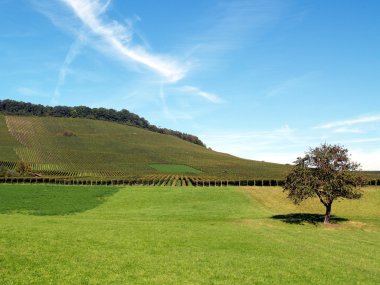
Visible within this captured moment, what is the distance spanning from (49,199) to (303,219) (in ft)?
142

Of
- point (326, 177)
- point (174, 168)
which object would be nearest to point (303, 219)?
point (326, 177)

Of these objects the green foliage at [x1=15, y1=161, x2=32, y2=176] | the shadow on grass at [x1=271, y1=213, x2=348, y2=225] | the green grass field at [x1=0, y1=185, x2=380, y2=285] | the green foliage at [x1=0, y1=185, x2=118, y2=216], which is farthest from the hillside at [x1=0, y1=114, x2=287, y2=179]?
the green grass field at [x1=0, y1=185, x2=380, y2=285]

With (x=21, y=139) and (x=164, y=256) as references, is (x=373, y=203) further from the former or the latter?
(x=21, y=139)

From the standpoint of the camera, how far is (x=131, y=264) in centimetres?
2170

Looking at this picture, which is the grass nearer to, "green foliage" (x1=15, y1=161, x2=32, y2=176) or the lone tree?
"green foliage" (x1=15, y1=161, x2=32, y2=176)

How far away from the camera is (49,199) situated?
223ft

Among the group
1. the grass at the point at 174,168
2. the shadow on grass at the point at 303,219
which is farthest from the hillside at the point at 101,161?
the shadow on grass at the point at 303,219

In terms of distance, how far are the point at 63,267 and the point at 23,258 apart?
2557 millimetres

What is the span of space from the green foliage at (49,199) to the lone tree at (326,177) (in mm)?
33097

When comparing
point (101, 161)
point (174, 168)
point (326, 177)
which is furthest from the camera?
point (101, 161)

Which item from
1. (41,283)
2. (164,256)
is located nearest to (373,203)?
(164,256)

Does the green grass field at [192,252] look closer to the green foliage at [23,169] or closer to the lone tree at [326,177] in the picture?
the lone tree at [326,177]

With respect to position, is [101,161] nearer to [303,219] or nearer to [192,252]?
[303,219]

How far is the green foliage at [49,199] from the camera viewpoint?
2314 inches
